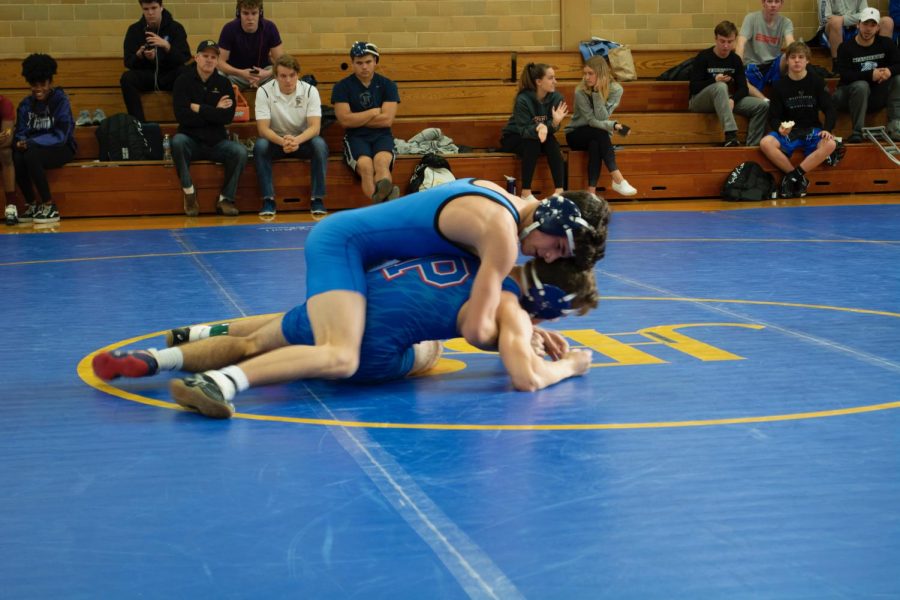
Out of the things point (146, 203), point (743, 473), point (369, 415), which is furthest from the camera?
point (146, 203)

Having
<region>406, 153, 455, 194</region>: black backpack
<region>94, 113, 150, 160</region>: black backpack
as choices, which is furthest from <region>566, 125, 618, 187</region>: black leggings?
<region>94, 113, 150, 160</region>: black backpack

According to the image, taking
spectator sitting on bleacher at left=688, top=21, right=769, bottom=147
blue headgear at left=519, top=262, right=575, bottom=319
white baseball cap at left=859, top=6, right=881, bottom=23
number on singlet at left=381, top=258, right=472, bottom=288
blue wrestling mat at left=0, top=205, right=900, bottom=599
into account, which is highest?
white baseball cap at left=859, top=6, right=881, bottom=23

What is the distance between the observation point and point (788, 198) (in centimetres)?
1185

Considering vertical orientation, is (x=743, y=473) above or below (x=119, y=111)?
below

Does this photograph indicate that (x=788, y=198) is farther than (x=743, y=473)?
Yes

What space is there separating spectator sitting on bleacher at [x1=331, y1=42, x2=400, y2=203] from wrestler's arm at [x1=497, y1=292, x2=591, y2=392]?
6.91 meters

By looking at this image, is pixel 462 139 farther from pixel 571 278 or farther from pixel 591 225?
pixel 591 225

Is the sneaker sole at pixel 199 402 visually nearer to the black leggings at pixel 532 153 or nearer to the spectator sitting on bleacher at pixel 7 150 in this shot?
the spectator sitting on bleacher at pixel 7 150

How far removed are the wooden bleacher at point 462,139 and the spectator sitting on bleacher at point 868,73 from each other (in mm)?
313

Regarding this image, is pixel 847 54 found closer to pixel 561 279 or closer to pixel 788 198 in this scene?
pixel 788 198

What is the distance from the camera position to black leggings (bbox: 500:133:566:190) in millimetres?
11320

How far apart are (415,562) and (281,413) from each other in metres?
1.41

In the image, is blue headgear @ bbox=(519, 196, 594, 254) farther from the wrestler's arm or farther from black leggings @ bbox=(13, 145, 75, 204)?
black leggings @ bbox=(13, 145, 75, 204)

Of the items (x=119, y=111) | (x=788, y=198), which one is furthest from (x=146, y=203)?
(x=788, y=198)
